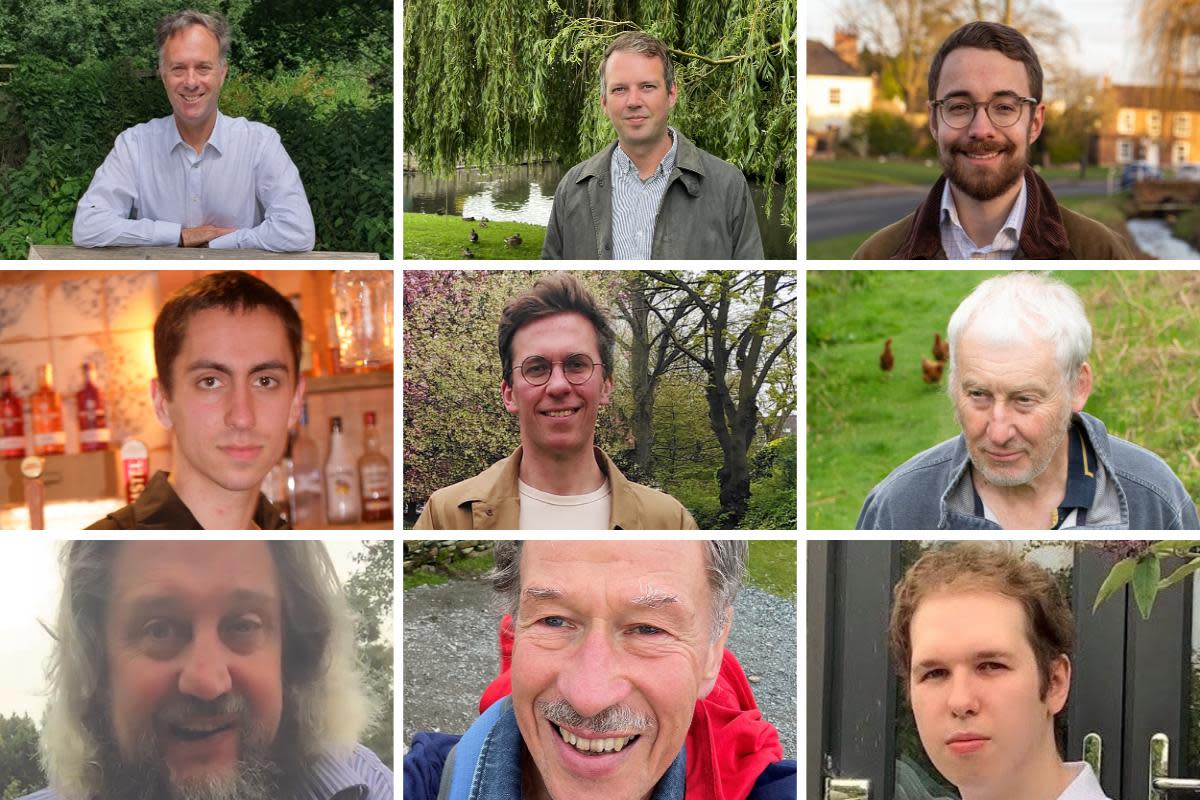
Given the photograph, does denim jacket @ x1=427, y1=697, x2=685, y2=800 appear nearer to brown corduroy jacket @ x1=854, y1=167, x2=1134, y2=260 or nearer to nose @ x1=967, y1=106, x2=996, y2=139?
brown corduroy jacket @ x1=854, y1=167, x2=1134, y2=260

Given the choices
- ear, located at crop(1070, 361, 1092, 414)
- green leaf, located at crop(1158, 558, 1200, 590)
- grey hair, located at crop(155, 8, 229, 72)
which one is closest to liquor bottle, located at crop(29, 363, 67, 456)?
grey hair, located at crop(155, 8, 229, 72)

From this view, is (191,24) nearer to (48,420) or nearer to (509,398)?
(48,420)

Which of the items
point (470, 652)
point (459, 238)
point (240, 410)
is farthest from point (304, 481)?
point (459, 238)

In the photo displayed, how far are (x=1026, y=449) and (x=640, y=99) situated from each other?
3.80ft

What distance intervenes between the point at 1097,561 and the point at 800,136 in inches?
45.7

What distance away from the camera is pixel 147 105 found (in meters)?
3.28

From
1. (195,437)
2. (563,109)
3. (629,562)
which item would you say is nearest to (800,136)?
(563,109)

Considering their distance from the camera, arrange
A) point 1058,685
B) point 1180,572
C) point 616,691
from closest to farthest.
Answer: point 1180,572 → point 616,691 → point 1058,685

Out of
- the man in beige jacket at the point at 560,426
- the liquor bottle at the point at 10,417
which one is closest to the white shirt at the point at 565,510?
→ the man in beige jacket at the point at 560,426

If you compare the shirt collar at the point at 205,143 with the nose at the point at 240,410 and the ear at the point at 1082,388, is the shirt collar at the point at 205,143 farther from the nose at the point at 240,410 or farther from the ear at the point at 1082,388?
the ear at the point at 1082,388

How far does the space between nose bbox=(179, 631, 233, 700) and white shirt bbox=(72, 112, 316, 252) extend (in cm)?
91

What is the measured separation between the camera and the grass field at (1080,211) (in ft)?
10.6

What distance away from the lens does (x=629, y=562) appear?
3.13 m

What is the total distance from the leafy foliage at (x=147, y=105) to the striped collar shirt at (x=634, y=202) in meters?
0.52
